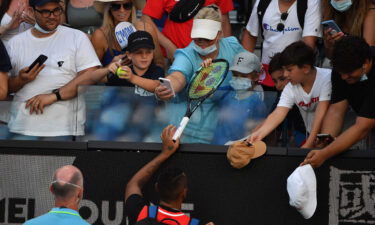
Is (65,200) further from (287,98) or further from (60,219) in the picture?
(287,98)

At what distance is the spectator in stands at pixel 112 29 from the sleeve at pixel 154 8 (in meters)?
0.35

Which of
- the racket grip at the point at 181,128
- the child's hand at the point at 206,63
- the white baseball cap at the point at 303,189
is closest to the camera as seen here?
the white baseball cap at the point at 303,189

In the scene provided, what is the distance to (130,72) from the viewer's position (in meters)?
8.39

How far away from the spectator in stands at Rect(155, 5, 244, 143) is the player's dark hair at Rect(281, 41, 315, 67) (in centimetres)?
65

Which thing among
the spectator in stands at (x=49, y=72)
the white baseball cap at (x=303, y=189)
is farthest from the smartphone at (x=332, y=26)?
the spectator in stands at (x=49, y=72)

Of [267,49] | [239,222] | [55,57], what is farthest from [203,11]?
[239,222]

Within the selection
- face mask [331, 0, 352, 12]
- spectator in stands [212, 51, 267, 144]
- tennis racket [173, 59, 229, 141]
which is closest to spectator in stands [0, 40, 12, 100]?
tennis racket [173, 59, 229, 141]

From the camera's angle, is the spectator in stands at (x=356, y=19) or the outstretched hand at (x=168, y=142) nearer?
the outstretched hand at (x=168, y=142)

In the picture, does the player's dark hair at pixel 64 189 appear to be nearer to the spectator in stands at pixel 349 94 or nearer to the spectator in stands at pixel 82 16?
the spectator in stands at pixel 349 94

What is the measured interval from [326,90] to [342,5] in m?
0.96

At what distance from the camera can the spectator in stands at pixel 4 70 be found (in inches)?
347

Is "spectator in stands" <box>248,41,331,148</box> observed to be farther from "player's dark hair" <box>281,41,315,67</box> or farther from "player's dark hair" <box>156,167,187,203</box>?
"player's dark hair" <box>156,167,187,203</box>

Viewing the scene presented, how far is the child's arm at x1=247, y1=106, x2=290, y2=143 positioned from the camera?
8.28 metres

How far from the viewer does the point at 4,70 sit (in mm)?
8914
